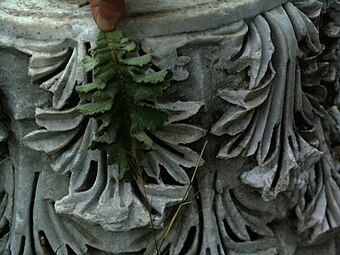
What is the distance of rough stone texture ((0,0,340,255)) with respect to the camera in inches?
76.5

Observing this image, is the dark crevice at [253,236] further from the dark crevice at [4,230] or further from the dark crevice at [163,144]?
the dark crevice at [4,230]

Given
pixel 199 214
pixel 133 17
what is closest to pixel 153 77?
pixel 133 17

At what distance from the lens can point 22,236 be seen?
A: 217 cm

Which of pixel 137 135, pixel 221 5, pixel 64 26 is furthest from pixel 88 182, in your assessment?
pixel 221 5

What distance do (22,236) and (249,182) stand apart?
60cm

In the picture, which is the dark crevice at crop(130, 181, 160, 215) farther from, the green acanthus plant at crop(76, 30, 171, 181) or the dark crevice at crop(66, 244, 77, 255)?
the dark crevice at crop(66, 244, 77, 255)

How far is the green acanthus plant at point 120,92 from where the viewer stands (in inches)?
71.6

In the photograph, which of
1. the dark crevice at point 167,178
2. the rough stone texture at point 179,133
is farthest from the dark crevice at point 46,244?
the dark crevice at point 167,178

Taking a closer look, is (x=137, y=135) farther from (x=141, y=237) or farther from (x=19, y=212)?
(x=19, y=212)

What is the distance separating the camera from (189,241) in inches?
85.3

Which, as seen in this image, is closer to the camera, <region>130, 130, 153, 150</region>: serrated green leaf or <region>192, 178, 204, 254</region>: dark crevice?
<region>130, 130, 153, 150</region>: serrated green leaf

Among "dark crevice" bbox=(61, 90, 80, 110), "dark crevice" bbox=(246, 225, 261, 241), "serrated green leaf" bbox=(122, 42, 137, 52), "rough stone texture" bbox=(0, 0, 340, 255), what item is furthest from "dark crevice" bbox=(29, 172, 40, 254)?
"dark crevice" bbox=(246, 225, 261, 241)

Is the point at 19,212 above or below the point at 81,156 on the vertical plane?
below

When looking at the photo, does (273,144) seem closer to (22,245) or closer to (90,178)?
(90,178)
